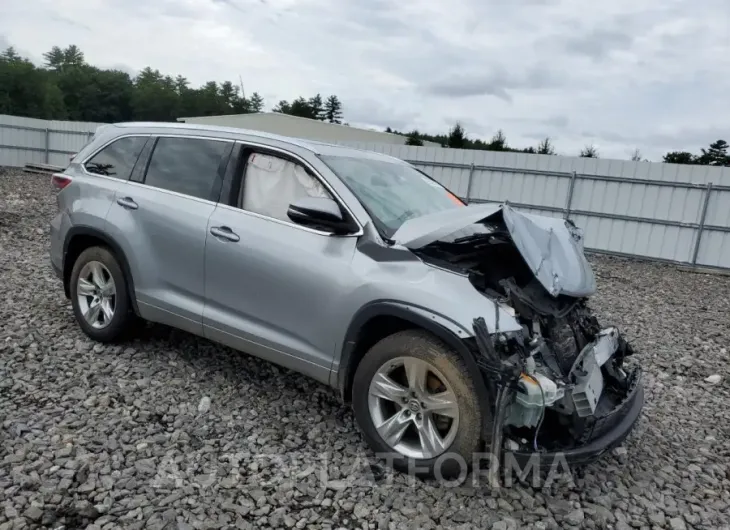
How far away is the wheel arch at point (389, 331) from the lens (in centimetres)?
257

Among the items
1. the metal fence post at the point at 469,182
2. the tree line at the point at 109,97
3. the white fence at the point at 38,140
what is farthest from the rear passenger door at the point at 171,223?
the tree line at the point at 109,97

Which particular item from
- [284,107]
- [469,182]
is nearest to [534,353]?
[469,182]

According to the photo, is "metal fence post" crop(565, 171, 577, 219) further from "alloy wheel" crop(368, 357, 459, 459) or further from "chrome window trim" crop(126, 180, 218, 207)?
"alloy wheel" crop(368, 357, 459, 459)

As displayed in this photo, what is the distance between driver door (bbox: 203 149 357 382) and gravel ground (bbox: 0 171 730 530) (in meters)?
0.49

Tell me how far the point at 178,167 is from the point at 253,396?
176cm

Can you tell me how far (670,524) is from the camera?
107 inches

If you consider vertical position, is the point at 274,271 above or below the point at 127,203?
below

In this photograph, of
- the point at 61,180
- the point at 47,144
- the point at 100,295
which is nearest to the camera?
the point at 100,295

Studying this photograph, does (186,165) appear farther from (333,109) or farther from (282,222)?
(333,109)

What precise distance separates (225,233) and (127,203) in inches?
41.3

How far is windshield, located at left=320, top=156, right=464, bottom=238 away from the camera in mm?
3217

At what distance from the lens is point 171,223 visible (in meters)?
3.68

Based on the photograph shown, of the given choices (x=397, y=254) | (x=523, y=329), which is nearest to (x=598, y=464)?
(x=523, y=329)

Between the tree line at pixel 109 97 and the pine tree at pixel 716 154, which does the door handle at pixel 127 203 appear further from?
the tree line at pixel 109 97
